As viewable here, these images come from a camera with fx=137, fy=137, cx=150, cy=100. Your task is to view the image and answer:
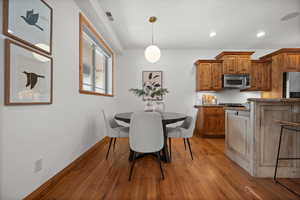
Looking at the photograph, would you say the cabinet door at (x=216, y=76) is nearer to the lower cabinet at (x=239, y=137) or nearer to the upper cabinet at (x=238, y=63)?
the upper cabinet at (x=238, y=63)

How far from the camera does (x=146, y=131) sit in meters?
1.69

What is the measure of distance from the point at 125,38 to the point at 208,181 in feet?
12.0

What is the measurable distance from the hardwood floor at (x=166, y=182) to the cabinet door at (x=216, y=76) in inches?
92.1

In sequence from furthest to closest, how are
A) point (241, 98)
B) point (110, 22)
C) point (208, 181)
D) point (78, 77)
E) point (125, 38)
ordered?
point (241, 98)
point (125, 38)
point (110, 22)
point (78, 77)
point (208, 181)

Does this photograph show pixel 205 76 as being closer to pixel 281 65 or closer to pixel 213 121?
pixel 213 121

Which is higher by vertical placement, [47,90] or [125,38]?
[125,38]

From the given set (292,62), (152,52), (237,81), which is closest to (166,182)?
(152,52)

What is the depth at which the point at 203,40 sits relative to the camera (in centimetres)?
383

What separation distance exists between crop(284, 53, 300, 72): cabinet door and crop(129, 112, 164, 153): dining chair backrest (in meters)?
4.24

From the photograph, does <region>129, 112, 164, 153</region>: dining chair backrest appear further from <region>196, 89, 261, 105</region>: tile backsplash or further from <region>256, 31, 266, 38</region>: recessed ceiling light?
<region>256, 31, 266, 38</region>: recessed ceiling light

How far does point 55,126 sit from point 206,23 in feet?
11.0

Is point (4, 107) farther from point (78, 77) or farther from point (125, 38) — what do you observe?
point (125, 38)

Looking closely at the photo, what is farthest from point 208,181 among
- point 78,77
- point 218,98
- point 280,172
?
point 218,98

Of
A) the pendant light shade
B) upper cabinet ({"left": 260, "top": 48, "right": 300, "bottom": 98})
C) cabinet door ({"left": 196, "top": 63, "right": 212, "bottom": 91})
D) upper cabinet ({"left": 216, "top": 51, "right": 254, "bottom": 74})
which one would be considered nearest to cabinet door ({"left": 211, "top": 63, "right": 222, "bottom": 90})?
cabinet door ({"left": 196, "top": 63, "right": 212, "bottom": 91})
